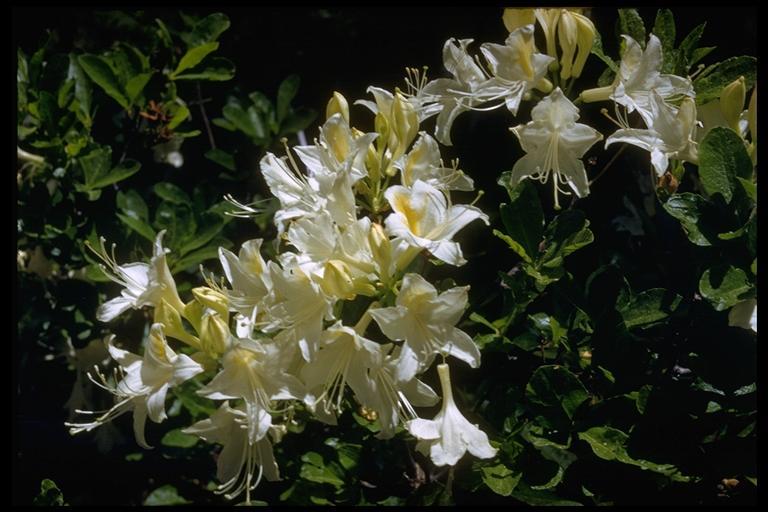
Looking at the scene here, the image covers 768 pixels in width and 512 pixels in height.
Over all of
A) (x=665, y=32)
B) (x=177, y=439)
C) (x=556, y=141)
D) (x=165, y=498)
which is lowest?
(x=165, y=498)

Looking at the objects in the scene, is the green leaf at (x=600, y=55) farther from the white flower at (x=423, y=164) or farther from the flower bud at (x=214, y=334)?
the flower bud at (x=214, y=334)

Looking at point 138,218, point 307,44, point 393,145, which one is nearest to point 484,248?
point 393,145

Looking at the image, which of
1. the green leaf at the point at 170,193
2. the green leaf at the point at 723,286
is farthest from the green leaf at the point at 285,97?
the green leaf at the point at 723,286

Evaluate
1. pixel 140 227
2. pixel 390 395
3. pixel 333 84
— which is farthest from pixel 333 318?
pixel 333 84

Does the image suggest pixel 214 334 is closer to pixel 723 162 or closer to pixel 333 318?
pixel 333 318

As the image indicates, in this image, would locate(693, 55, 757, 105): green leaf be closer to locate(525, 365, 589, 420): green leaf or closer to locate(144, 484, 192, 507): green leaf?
locate(525, 365, 589, 420): green leaf

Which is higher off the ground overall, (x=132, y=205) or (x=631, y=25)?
(x=631, y=25)

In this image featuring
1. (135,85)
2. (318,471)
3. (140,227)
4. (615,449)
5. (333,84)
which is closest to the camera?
(615,449)

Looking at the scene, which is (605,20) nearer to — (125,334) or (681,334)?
(681,334)
